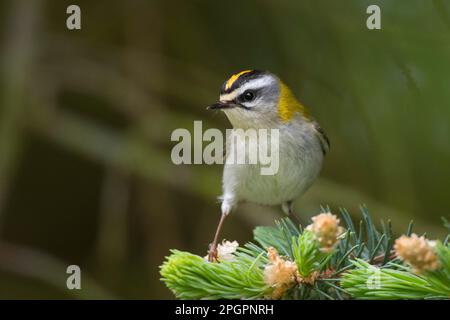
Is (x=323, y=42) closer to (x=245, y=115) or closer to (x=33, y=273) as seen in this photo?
(x=245, y=115)

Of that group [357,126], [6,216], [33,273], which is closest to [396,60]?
[357,126]

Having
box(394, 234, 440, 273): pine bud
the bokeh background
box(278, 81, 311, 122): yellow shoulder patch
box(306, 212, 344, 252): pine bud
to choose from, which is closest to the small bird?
box(278, 81, 311, 122): yellow shoulder patch

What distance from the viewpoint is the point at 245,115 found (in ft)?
7.77

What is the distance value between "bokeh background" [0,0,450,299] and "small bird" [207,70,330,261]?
289 mm

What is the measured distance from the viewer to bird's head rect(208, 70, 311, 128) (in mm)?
2287

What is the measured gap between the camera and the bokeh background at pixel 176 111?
8.46 feet

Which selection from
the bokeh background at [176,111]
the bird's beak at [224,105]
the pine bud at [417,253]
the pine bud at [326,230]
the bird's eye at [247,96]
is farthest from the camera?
the bokeh background at [176,111]

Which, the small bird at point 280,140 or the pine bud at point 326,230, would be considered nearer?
the pine bud at point 326,230

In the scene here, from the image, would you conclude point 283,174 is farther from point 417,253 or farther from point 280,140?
point 417,253

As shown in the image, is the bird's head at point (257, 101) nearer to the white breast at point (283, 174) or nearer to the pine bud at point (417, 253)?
the white breast at point (283, 174)

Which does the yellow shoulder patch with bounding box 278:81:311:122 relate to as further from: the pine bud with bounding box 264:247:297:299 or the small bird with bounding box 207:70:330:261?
the pine bud with bounding box 264:247:297:299

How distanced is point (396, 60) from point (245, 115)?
582 millimetres

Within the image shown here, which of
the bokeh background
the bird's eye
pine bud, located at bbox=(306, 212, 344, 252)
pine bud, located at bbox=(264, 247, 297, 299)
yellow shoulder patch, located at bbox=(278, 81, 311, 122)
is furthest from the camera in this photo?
the bokeh background

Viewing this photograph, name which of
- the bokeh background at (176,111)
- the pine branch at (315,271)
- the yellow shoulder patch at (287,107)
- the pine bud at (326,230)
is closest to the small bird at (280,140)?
the yellow shoulder patch at (287,107)
